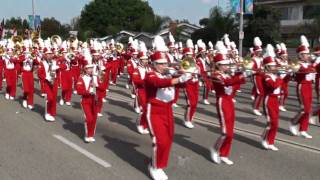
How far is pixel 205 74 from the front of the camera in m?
8.37

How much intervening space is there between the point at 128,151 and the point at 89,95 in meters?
1.66

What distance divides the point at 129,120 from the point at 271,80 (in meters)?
4.51

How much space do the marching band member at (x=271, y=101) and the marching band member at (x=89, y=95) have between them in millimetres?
3287

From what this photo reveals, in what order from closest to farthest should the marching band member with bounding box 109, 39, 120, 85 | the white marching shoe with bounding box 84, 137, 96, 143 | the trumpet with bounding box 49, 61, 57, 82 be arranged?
the white marching shoe with bounding box 84, 137, 96, 143, the trumpet with bounding box 49, 61, 57, 82, the marching band member with bounding box 109, 39, 120, 85

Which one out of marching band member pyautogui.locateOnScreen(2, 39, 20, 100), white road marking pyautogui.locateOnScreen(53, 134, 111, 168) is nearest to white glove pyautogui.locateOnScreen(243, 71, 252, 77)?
white road marking pyautogui.locateOnScreen(53, 134, 111, 168)

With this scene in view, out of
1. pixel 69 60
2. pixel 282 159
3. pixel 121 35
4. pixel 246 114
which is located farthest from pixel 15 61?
pixel 121 35

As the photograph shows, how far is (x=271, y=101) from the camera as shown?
8867mm

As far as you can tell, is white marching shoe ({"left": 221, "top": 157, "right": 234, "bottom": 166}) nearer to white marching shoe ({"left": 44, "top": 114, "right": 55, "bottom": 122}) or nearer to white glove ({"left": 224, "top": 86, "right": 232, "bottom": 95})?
white glove ({"left": 224, "top": 86, "right": 232, "bottom": 95})

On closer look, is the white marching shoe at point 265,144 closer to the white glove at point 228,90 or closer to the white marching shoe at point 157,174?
the white glove at point 228,90

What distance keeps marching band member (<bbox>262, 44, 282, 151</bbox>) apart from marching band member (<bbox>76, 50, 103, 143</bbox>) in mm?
3287

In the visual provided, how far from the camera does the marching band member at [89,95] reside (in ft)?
31.7

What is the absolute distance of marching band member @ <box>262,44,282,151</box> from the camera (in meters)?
8.77

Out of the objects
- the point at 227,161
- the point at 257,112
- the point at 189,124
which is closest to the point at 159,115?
the point at 227,161

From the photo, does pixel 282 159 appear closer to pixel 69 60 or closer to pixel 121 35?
pixel 69 60
